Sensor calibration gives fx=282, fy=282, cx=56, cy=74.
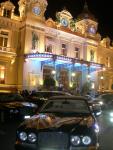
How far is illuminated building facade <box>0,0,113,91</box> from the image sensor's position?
33094mm

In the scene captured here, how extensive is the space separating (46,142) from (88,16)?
39.5 meters

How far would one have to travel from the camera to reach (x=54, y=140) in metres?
5.96

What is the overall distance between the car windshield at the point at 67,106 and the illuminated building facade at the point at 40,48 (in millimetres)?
23887

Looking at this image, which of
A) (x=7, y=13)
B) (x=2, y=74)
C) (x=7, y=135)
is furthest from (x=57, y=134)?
(x=7, y=13)


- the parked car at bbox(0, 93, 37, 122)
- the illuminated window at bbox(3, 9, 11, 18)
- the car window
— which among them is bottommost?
the parked car at bbox(0, 93, 37, 122)

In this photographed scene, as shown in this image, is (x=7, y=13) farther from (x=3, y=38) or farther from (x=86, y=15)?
(x=86, y=15)

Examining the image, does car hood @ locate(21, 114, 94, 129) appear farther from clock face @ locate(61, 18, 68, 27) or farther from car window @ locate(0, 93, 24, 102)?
clock face @ locate(61, 18, 68, 27)

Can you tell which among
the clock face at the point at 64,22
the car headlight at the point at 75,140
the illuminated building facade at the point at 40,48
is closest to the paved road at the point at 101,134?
the car headlight at the point at 75,140

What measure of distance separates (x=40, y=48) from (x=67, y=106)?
89.3 ft

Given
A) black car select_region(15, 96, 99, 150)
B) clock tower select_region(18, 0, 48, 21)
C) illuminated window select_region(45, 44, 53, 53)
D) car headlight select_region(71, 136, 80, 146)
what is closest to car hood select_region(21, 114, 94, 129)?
black car select_region(15, 96, 99, 150)

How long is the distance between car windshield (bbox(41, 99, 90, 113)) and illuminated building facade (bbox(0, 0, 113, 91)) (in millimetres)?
23887

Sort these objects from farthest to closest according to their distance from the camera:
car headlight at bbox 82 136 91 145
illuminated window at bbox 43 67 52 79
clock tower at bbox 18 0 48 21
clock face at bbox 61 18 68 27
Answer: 1. clock face at bbox 61 18 68 27
2. illuminated window at bbox 43 67 52 79
3. clock tower at bbox 18 0 48 21
4. car headlight at bbox 82 136 91 145

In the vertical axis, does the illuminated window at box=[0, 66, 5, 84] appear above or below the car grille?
above

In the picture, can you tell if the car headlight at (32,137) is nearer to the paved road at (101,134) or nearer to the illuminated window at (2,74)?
the paved road at (101,134)
